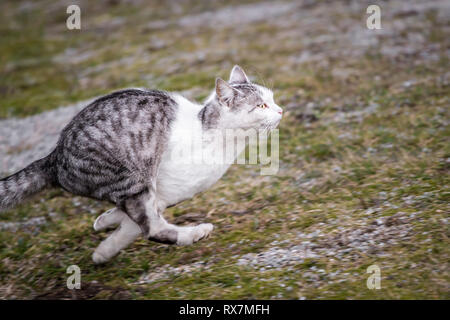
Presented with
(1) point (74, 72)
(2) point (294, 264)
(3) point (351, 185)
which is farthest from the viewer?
(1) point (74, 72)

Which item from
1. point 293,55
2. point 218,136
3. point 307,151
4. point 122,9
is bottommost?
point 307,151

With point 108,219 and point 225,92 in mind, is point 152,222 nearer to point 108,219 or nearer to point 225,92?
point 108,219

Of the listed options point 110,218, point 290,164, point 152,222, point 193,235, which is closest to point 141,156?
point 152,222

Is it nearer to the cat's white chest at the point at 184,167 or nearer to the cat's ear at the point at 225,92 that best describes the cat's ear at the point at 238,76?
the cat's ear at the point at 225,92

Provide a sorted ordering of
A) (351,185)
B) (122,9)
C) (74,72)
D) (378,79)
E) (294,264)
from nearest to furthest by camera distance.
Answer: (294,264) < (351,185) < (378,79) < (74,72) < (122,9)

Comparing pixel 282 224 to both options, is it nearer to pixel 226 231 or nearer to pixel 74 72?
pixel 226 231

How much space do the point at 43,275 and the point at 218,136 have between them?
7.89 ft

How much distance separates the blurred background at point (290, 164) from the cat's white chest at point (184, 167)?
0.78 m

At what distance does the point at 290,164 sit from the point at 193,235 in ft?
8.24

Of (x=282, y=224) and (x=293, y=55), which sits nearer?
(x=282, y=224)

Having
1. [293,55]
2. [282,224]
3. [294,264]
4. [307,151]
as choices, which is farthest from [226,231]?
[293,55]

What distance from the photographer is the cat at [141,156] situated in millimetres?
4973

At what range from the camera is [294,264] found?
5.03 meters

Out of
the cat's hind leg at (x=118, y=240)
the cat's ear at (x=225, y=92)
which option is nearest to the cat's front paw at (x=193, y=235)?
the cat's hind leg at (x=118, y=240)
